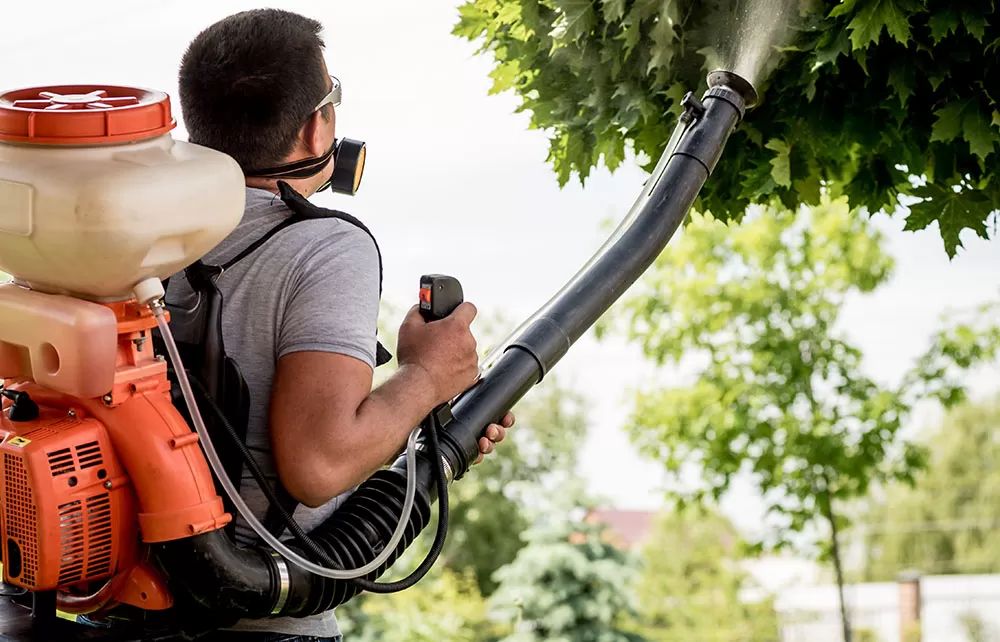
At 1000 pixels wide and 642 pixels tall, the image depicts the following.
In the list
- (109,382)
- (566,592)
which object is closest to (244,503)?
(109,382)

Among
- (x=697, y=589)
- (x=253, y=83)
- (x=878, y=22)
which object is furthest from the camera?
(x=697, y=589)

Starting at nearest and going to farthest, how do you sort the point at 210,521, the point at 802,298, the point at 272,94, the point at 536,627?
the point at 210,521, the point at 272,94, the point at 536,627, the point at 802,298

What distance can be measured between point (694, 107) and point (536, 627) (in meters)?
6.52

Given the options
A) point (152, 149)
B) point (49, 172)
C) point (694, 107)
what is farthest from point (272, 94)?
point (694, 107)

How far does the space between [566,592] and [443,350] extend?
7.23 meters

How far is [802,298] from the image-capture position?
9.88 m

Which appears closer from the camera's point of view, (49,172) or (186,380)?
(49,172)

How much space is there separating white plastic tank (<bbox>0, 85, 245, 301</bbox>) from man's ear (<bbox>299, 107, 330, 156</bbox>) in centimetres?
29

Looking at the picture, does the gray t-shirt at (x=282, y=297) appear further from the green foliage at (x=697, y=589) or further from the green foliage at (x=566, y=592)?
the green foliage at (x=697, y=589)

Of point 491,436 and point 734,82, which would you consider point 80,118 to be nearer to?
point 491,436

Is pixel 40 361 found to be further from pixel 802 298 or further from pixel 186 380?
pixel 802 298

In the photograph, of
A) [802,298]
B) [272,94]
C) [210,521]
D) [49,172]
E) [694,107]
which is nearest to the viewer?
[49,172]

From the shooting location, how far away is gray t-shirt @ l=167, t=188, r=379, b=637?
203 cm

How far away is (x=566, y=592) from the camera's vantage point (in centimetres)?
920
